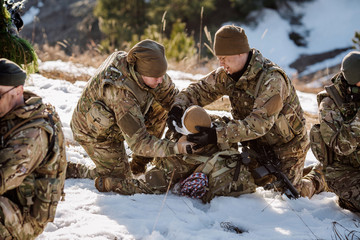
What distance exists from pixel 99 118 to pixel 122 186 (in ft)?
2.39

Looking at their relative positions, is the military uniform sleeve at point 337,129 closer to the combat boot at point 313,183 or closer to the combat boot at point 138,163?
the combat boot at point 313,183

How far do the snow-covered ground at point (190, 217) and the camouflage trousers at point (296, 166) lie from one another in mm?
129

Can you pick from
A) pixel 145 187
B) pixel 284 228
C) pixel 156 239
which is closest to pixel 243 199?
pixel 284 228

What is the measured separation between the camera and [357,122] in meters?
3.76

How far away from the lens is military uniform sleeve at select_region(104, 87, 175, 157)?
13.1ft

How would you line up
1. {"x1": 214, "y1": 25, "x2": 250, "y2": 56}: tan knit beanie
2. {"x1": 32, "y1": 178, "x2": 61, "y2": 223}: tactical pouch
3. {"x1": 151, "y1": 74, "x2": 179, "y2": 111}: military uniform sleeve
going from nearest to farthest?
{"x1": 32, "y1": 178, "x2": 61, "y2": 223}: tactical pouch < {"x1": 214, "y1": 25, "x2": 250, "y2": 56}: tan knit beanie < {"x1": 151, "y1": 74, "x2": 179, "y2": 111}: military uniform sleeve

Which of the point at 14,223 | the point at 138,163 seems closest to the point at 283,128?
the point at 138,163

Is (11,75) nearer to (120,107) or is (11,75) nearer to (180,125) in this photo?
(120,107)

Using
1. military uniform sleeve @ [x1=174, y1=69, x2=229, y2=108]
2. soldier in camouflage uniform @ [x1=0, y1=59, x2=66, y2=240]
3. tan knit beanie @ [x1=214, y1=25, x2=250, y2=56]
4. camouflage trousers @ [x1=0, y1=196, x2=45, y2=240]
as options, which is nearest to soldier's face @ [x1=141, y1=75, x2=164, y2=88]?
military uniform sleeve @ [x1=174, y1=69, x2=229, y2=108]

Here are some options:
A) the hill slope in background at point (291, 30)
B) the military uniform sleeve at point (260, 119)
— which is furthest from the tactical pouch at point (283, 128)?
the hill slope in background at point (291, 30)

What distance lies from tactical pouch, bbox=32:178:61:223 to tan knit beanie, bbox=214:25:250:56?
232 cm

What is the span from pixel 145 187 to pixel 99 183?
0.47m

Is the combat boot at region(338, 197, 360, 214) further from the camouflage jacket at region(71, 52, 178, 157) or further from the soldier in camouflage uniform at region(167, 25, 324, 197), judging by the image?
the camouflage jacket at region(71, 52, 178, 157)

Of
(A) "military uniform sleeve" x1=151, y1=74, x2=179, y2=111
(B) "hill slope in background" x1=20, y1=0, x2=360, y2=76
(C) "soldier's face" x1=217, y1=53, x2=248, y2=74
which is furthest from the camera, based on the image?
(B) "hill slope in background" x1=20, y1=0, x2=360, y2=76
